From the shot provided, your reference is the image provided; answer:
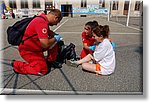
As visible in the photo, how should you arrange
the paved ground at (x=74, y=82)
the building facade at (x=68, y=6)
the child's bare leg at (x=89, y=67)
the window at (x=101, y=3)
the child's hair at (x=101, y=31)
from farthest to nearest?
1. the building facade at (x=68, y=6)
2. the window at (x=101, y=3)
3. the child's bare leg at (x=89, y=67)
4. the child's hair at (x=101, y=31)
5. the paved ground at (x=74, y=82)

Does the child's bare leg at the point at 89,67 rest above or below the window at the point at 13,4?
below

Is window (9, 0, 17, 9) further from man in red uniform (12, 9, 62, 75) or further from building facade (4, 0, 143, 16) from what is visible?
man in red uniform (12, 9, 62, 75)

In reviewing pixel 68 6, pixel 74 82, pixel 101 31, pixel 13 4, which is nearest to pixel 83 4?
pixel 68 6

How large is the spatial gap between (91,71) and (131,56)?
178 centimetres

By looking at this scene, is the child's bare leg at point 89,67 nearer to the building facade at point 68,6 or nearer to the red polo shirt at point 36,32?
the red polo shirt at point 36,32

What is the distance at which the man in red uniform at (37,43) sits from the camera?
121 inches

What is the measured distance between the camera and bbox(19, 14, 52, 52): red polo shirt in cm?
305

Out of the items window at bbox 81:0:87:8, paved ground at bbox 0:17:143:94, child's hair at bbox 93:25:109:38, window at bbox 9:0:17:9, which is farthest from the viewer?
window at bbox 9:0:17:9

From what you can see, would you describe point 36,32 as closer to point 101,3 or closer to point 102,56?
point 102,56

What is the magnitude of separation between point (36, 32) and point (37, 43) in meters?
0.24

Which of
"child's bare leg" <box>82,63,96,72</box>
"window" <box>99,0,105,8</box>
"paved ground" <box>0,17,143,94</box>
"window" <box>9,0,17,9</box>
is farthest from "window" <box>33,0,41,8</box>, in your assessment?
"child's bare leg" <box>82,63,96,72</box>

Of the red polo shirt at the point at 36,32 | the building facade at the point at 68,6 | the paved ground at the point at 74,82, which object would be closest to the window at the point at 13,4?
the building facade at the point at 68,6

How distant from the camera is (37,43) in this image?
329 cm

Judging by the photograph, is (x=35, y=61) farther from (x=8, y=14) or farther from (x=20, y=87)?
(x=8, y=14)
